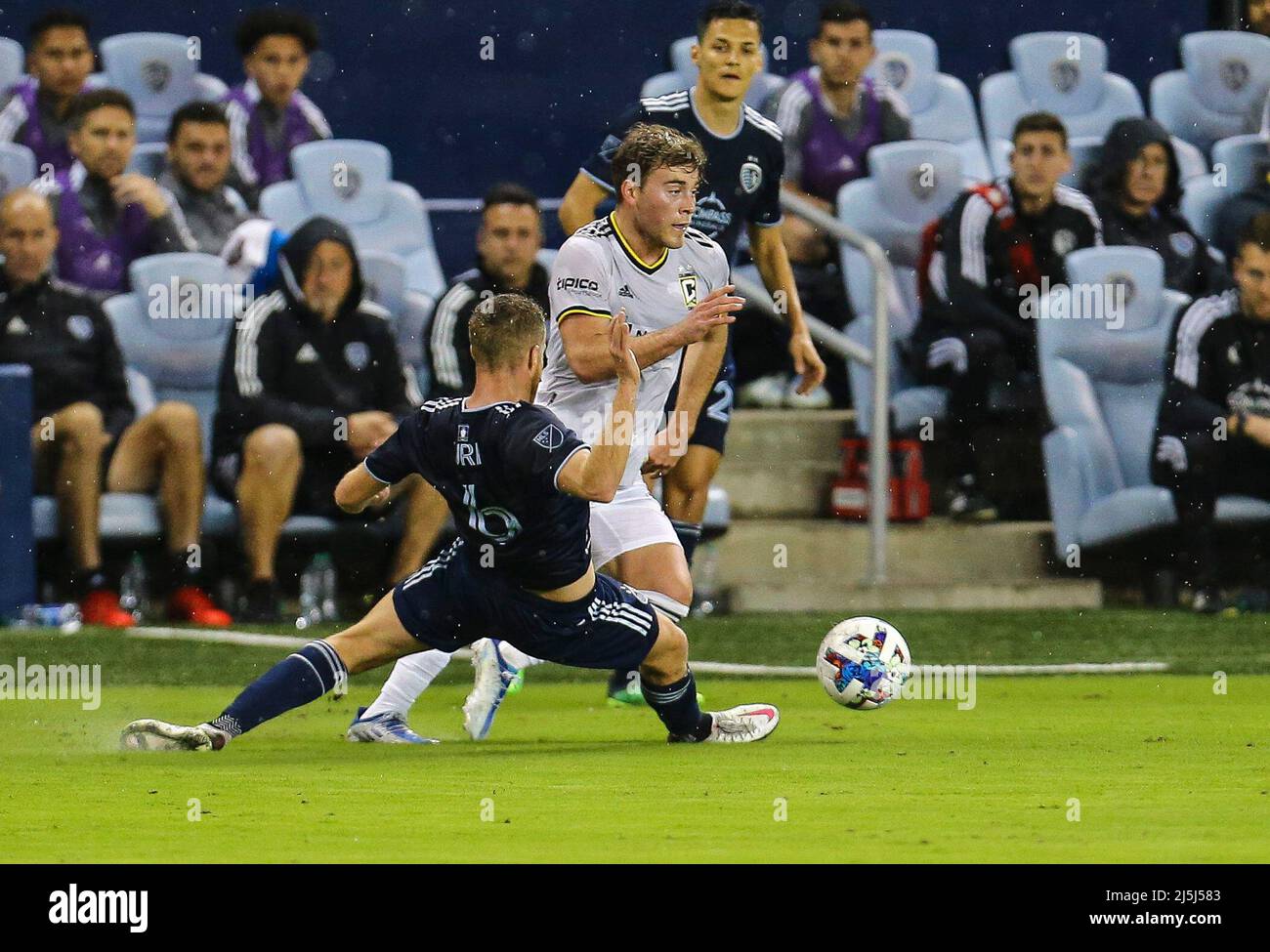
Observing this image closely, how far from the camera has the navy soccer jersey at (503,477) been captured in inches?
241

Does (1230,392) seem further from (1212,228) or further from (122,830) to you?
(122,830)

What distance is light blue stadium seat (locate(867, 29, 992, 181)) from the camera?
14.0 meters

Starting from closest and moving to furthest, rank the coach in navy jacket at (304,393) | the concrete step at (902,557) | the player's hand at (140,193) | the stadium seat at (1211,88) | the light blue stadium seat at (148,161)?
the coach in navy jacket at (304,393)
the player's hand at (140,193)
the concrete step at (902,557)
the light blue stadium seat at (148,161)
the stadium seat at (1211,88)

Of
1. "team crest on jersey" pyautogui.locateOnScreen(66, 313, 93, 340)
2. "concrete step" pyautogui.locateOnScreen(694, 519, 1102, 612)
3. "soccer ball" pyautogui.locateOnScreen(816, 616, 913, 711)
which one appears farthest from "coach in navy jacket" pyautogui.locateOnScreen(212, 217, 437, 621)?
"soccer ball" pyautogui.locateOnScreen(816, 616, 913, 711)

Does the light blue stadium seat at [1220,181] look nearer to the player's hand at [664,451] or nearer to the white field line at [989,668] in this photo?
the white field line at [989,668]

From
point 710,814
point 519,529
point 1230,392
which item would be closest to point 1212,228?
point 1230,392

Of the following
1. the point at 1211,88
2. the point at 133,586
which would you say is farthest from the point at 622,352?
the point at 1211,88

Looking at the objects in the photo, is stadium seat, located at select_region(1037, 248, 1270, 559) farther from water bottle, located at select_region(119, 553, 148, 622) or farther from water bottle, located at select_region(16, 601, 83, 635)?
water bottle, located at select_region(16, 601, 83, 635)

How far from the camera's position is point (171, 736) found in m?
6.44

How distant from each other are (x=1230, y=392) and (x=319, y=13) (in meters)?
5.88

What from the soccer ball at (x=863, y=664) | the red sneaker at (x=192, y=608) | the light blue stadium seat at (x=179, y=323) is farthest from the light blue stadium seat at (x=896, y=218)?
the soccer ball at (x=863, y=664)

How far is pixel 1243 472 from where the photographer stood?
12320mm

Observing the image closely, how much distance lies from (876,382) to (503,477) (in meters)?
5.96

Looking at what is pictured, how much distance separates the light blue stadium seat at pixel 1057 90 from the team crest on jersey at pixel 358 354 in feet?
15.2
